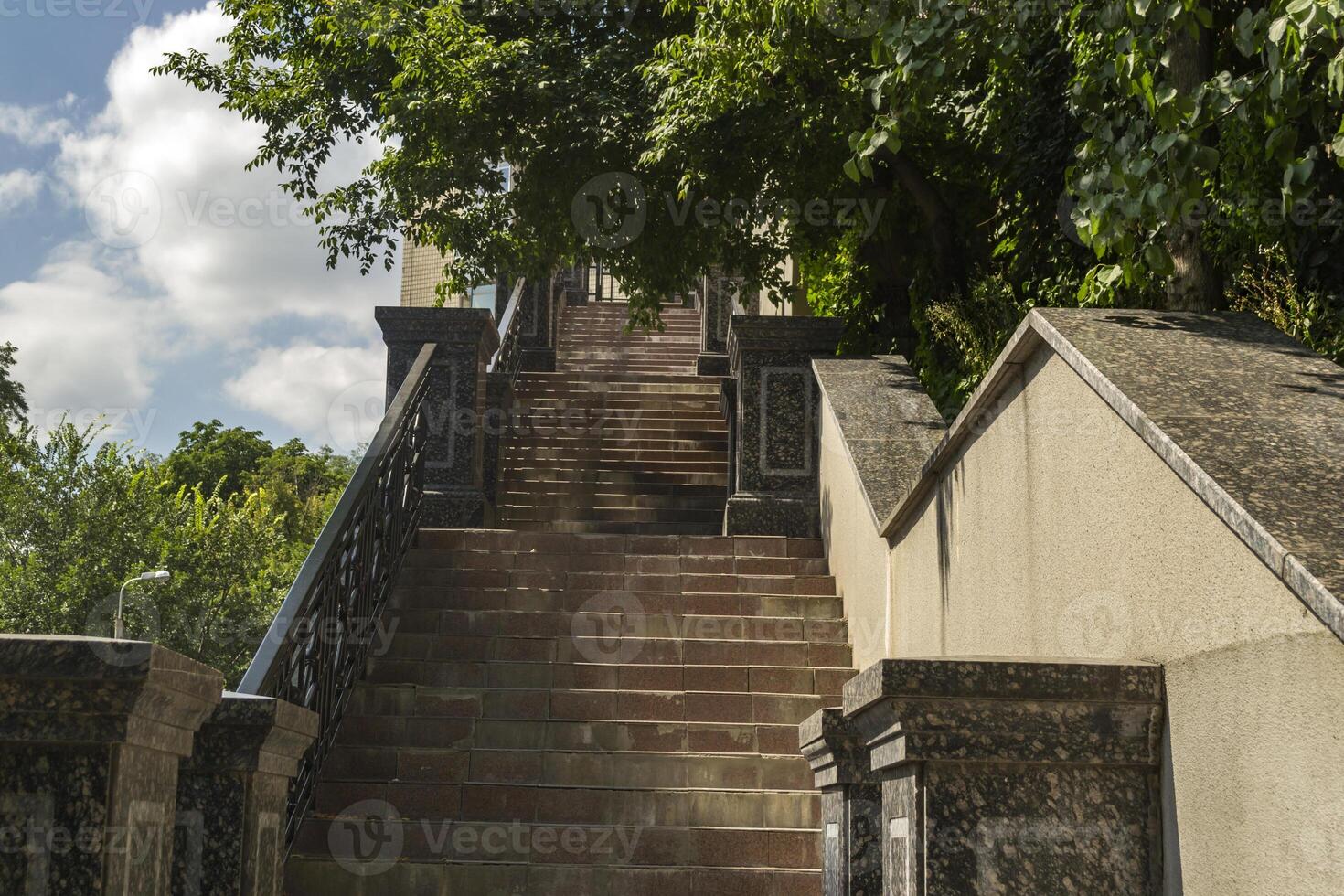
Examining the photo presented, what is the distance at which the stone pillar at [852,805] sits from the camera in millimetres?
3668

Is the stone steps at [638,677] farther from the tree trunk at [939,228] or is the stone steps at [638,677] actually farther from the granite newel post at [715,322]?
the granite newel post at [715,322]

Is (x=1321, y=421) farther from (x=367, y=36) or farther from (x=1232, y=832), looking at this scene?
(x=367, y=36)

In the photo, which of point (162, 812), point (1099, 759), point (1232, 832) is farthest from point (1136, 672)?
point (162, 812)

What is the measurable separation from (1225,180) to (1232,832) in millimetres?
3689

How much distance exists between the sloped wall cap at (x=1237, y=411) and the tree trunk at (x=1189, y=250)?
0.78 meters

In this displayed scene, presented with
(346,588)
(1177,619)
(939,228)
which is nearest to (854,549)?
(346,588)

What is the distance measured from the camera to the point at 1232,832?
8.16ft

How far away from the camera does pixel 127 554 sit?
2994 centimetres

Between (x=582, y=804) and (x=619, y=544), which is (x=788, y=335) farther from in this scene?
(x=582, y=804)

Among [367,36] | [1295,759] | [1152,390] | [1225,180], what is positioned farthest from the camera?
[367,36]

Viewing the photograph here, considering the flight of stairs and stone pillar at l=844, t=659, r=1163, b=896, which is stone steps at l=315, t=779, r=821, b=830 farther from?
the flight of stairs

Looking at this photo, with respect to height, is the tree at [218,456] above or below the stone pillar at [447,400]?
above

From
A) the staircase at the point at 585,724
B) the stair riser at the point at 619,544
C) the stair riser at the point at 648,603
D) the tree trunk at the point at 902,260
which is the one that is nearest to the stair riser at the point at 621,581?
the staircase at the point at 585,724

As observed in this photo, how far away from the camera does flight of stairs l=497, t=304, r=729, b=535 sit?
456 inches
